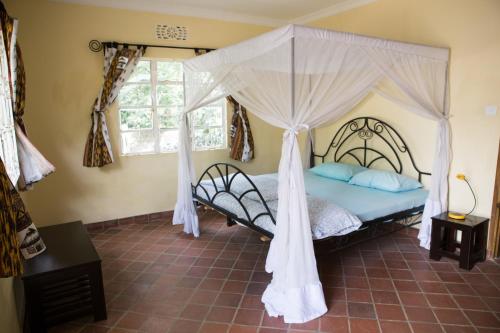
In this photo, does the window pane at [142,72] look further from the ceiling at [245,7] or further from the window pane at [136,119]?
the ceiling at [245,7]

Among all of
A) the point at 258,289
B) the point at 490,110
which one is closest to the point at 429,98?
the point at 490,110

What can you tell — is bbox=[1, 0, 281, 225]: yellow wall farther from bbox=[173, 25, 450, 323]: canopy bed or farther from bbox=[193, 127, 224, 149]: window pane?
bbox=[173, 25, 450, 323]: canopy bed

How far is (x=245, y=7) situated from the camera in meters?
4.56

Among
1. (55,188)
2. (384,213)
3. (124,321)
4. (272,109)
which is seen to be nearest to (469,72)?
(384,213)

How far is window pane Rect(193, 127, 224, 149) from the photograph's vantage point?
493 cm

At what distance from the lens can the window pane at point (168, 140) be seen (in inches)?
184

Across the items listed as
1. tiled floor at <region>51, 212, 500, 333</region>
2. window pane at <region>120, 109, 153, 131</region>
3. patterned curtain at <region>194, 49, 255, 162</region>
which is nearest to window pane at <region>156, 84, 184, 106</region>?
window pane at <region>120, 109, 153, 131</region>

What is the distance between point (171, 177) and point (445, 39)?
3.58 meters

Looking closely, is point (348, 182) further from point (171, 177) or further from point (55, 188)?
point (55, 188)

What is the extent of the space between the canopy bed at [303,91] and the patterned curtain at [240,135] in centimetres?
155

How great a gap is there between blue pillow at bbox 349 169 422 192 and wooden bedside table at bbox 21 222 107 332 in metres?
2.79

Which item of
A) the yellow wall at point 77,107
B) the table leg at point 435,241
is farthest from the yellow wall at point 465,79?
the yellow wall at point 77,107

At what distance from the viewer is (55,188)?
13.4ft

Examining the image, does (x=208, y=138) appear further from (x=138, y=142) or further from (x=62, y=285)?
(x=62, y=285)
